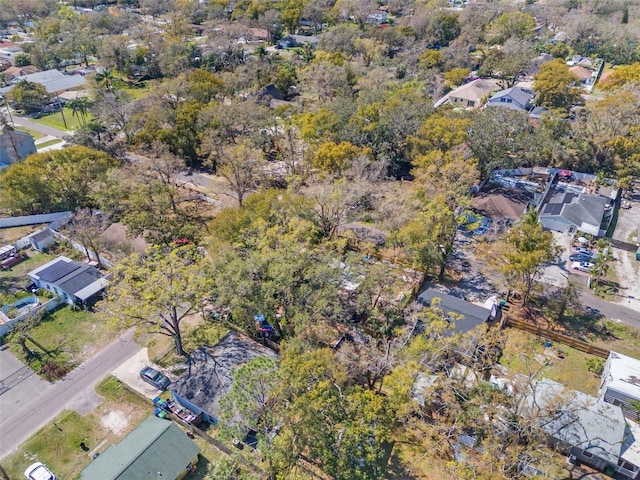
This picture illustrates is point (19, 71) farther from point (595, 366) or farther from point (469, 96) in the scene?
point (595, 366)

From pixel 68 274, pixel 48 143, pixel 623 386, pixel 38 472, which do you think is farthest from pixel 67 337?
pixel 48 143

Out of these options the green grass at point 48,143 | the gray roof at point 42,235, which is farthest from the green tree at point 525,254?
the green grass at point 48,143

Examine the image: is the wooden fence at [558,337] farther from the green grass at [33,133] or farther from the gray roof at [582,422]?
A: the green grass at [33,133]

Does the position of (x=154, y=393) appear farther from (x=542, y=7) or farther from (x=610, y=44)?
(x=542, y=7)

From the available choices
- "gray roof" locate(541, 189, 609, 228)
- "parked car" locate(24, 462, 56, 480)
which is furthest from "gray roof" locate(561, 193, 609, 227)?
"parked car" locate(24, 462, 56, 480)

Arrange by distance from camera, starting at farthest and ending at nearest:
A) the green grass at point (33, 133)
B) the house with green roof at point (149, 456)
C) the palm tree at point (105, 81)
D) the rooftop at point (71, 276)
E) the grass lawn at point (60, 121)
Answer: the palm tree at point (105, 81)
the grass lawn at point (60, 121)
the green grass at point (33, 133)
the rooftop at point (71, 276)
the house with green roof at point (149, 456)

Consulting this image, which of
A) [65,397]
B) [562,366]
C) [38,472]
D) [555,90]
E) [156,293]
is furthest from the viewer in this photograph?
[555,90]
